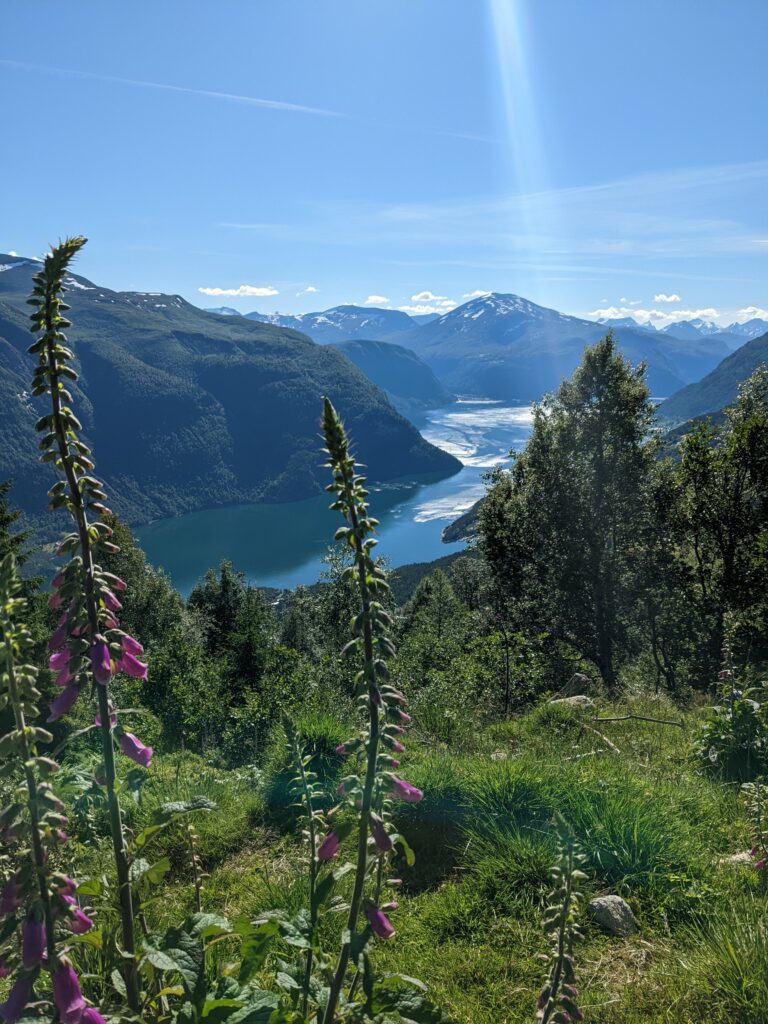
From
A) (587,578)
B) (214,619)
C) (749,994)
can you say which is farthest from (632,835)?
(214,619)

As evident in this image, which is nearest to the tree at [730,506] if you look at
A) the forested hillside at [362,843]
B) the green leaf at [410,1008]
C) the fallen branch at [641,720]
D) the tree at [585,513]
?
the tree at [585,513]

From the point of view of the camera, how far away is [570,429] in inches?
799

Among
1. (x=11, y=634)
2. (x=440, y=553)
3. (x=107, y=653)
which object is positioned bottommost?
(x=440, y=553)

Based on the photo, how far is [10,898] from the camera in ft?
6.14

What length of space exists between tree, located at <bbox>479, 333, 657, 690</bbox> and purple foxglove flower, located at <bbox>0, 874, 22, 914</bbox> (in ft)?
62.6

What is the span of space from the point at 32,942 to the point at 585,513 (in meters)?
19.8

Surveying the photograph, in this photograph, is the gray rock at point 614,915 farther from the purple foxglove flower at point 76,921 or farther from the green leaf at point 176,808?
the purple foxglove flower at point 76,921

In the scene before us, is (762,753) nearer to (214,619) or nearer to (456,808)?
(456,808)

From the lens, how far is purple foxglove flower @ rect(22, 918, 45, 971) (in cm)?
185

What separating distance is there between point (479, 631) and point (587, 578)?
15.7 ft

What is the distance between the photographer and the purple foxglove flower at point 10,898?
1872 mm

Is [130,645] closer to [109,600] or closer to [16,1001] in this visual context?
[109,600]

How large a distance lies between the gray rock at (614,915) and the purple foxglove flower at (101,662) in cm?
357

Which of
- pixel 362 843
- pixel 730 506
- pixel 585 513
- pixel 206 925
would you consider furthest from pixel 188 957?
pixel 585 513
